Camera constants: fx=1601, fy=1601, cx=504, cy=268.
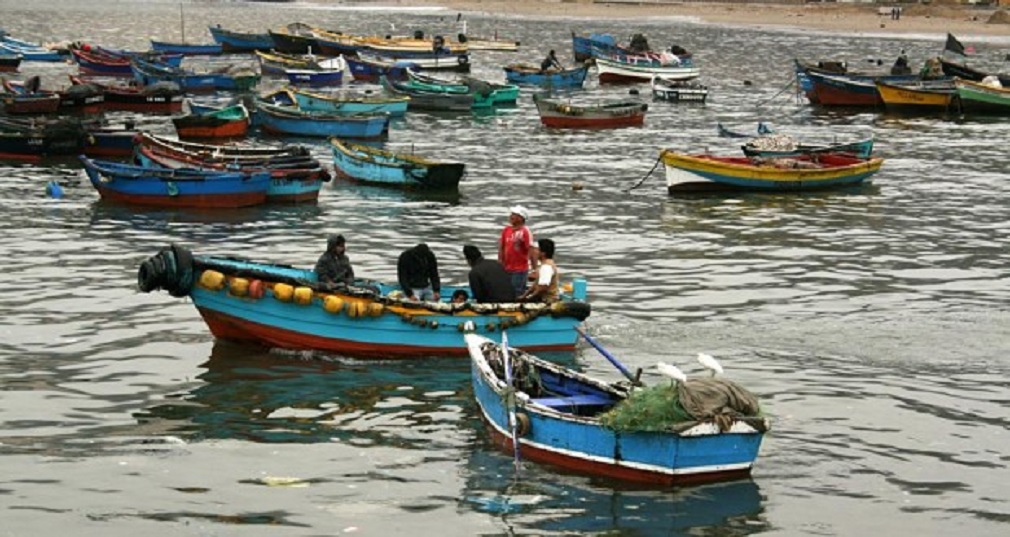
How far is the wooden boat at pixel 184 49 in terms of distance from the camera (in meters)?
83.4

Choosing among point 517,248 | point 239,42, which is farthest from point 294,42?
point 517,248

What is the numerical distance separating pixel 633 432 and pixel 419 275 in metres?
6.84

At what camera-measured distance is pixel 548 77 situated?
71.8 metres

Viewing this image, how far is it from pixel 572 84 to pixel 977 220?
121 feet

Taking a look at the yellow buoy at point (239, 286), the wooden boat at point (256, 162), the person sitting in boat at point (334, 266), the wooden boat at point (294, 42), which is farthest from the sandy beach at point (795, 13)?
the yellow buoy at point (239, 286)

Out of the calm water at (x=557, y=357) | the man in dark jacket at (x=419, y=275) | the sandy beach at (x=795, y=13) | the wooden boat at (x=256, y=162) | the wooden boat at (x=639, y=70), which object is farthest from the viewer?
the sandy beach at (x=795, y=13)

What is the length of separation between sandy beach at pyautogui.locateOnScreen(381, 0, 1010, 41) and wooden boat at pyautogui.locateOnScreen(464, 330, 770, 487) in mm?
98091

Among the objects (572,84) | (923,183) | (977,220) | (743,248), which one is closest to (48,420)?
(743,248)

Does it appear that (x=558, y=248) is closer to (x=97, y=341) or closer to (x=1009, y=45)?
(x=97, y=341)

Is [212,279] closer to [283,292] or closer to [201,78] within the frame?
[283,292]

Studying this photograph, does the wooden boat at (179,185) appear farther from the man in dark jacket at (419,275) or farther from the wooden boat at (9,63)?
the wooden boat at (9,63)

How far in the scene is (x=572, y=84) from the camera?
2864 inches

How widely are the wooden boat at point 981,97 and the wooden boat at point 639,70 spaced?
16.1 meters

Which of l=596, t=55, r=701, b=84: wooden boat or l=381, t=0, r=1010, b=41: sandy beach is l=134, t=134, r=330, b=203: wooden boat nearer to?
l=596, t=55, r=701, b=84: wooden boat
